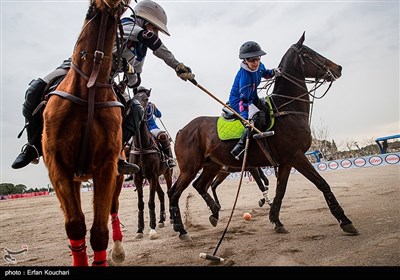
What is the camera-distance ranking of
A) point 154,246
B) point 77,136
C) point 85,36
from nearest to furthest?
point 77,136 < point 85,36 < point 154,246

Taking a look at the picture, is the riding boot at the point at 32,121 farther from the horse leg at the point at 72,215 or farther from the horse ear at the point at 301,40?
the horse ear at the point at 301,40

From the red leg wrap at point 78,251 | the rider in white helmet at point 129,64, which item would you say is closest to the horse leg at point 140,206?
the rider in white helmet at point 129,64

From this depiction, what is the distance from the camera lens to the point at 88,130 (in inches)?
115

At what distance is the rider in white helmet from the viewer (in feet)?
12.3

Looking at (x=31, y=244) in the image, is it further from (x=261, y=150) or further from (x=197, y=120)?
(x=261, y=150)

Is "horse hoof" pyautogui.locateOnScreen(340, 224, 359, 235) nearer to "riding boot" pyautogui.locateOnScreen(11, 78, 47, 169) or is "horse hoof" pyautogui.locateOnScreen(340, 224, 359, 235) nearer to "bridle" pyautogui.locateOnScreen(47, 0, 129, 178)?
"bridle" pyautogui.locateOnScreen(47, 0, 129, 178)

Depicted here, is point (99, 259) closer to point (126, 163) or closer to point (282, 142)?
point (126, 163)

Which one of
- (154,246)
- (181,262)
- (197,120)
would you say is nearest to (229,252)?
(181,262)

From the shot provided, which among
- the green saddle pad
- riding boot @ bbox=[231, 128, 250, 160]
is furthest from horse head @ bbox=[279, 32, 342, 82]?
riding boot @ bbox=[231, 128, 250, 160]

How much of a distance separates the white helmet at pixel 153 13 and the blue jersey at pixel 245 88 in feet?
8.51

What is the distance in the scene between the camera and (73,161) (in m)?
2.98

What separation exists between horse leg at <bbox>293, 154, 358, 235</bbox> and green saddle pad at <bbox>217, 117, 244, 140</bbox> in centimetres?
150

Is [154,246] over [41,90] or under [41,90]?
under

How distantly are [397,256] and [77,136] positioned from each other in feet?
11.3
